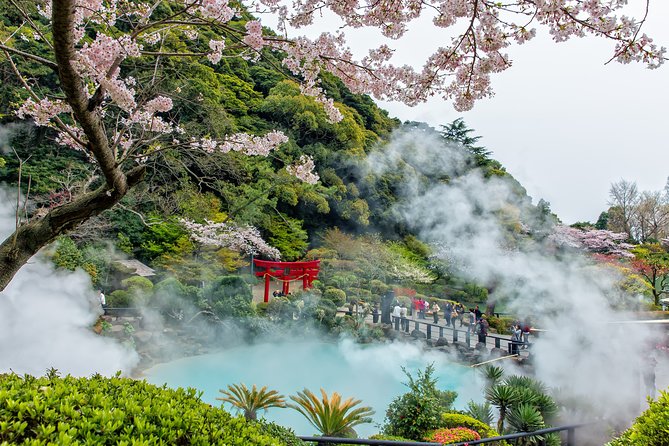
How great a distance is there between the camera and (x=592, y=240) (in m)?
19.6

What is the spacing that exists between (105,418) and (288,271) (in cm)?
1392

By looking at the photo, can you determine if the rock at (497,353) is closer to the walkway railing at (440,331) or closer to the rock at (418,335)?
the walkway railing at (440,331)

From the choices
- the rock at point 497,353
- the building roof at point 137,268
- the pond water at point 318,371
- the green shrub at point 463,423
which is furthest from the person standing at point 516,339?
the building roof at point 137,268

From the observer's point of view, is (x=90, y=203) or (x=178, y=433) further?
(x=90, y=203)

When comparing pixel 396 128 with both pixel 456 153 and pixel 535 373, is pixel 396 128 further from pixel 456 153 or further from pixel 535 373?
pixel 535 373

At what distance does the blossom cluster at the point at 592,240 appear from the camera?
19078mm

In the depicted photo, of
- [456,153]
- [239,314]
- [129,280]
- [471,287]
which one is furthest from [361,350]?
[456,153]

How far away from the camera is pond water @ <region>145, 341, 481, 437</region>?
8914 mm

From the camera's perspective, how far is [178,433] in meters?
1.56

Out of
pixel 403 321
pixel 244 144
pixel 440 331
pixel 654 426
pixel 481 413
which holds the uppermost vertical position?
pixel 244 144

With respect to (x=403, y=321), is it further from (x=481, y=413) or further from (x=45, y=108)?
(x=45, y=108)

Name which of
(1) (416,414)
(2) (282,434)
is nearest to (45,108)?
(2) (282,434)

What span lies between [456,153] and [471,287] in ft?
35.8

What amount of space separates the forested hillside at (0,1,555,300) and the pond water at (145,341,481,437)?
366cm
